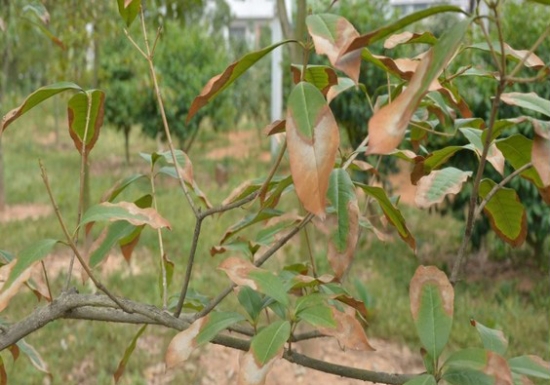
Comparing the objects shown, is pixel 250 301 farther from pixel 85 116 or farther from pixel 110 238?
pixel 85 116

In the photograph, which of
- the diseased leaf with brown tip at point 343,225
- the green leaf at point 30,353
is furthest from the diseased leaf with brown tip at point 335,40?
the green leaf at point 30,353

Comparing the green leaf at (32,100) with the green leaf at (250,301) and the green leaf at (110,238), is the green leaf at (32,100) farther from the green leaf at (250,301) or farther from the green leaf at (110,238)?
the green leaf at (250,301)

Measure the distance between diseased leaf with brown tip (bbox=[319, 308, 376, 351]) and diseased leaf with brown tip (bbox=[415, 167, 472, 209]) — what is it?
18 centimetres

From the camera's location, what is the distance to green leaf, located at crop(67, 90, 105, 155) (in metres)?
0.87

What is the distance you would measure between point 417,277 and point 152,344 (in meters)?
2.56

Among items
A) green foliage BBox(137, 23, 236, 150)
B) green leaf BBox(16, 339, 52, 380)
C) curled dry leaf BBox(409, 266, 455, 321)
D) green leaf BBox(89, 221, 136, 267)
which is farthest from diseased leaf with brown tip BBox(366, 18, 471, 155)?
green foliage BBox(137, 23, 236, 150)

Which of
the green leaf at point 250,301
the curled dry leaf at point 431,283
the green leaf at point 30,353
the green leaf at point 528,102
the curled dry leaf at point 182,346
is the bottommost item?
the green leaf at point 30,353

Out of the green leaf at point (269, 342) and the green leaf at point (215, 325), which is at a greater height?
the green leaf at point (269, 342)

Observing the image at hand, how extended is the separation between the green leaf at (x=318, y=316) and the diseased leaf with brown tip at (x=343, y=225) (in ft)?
0.17

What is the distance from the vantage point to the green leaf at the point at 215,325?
74cm

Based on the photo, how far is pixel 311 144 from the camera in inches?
22.1

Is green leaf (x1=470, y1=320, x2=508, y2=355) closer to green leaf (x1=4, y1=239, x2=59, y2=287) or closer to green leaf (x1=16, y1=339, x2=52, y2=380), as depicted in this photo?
green leaf (x1=4, y1=239, x2=59, y2=287)

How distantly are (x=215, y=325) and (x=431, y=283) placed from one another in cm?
24

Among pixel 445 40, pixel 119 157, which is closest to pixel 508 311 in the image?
pixel 445 40
